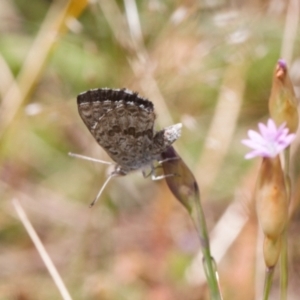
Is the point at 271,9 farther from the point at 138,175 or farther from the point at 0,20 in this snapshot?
the point at 0,20

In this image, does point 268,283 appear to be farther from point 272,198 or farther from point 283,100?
point 283,100

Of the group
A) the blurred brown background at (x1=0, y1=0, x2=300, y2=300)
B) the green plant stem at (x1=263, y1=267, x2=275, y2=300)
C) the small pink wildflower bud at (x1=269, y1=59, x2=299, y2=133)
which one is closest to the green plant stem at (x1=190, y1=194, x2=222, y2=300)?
the green plant stem at (x1=263, y1=267, x2=275, y2=300)

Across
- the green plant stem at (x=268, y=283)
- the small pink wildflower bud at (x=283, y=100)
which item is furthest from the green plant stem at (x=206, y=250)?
the small pink wildflower bud at (x=283, y=100)

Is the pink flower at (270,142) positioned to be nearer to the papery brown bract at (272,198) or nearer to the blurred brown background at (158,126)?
the papery brown bract at (272,198)

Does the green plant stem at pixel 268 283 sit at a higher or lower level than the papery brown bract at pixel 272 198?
lower

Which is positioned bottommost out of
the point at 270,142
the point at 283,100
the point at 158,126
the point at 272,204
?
the point at 272,204

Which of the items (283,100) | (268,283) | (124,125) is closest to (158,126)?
(124,125)

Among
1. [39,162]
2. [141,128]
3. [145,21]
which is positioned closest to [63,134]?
[39,162]
